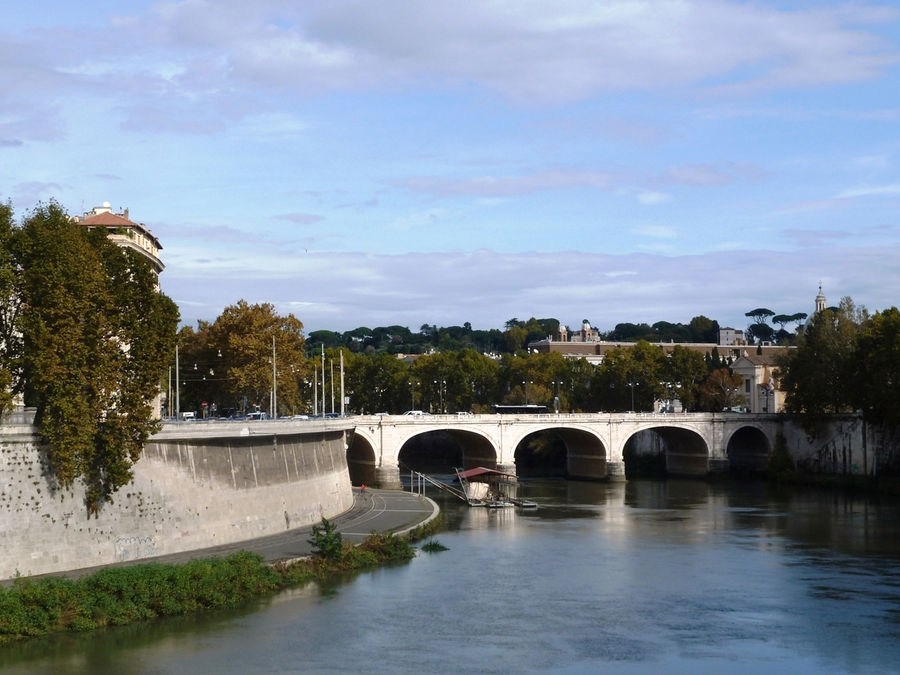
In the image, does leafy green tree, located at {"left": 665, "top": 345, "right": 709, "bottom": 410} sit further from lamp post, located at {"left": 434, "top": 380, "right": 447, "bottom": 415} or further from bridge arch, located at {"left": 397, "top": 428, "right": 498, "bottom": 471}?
lamp post, located at {"left": 434, "top": 380, "right": 447, "bottom": 415}

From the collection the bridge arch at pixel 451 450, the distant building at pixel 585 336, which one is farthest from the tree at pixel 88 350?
the distant building at pixel 585 336

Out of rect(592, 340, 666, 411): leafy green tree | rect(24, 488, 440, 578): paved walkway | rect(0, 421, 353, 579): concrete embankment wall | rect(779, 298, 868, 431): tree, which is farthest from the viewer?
rect(592, 340, 666, 411): leafy green tree

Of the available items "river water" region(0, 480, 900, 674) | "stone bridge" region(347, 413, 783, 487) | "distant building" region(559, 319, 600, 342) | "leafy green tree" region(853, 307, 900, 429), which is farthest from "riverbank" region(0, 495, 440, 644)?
"distant building" region(559, 319, 600, 342)

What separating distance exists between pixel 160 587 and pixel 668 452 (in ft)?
206

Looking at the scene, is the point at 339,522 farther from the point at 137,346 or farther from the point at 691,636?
the point at 691,636

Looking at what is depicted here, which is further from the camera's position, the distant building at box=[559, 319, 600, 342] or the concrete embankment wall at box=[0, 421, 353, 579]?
the distant building at box=[559, 319, 600, 342]

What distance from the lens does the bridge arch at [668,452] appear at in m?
85.4

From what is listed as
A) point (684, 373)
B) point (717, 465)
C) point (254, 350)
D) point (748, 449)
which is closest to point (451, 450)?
point (684, 373)

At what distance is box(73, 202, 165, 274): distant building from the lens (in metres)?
55.7

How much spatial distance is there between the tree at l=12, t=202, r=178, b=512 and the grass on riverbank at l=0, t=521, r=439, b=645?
350cm

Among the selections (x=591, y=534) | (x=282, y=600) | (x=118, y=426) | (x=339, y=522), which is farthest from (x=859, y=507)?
(x=118, y=426)

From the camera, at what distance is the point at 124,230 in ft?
184

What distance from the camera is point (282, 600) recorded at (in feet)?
111

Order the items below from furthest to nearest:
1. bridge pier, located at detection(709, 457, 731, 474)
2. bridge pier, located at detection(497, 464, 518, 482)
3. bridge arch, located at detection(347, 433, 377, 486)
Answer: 1. bridge pier, located at detection(709, 457, 731, 474)
2. bridge pier, located at detection(497, 464, 518, 482)
3. bridge arch, located at detection(347, 433, 377, 486)
